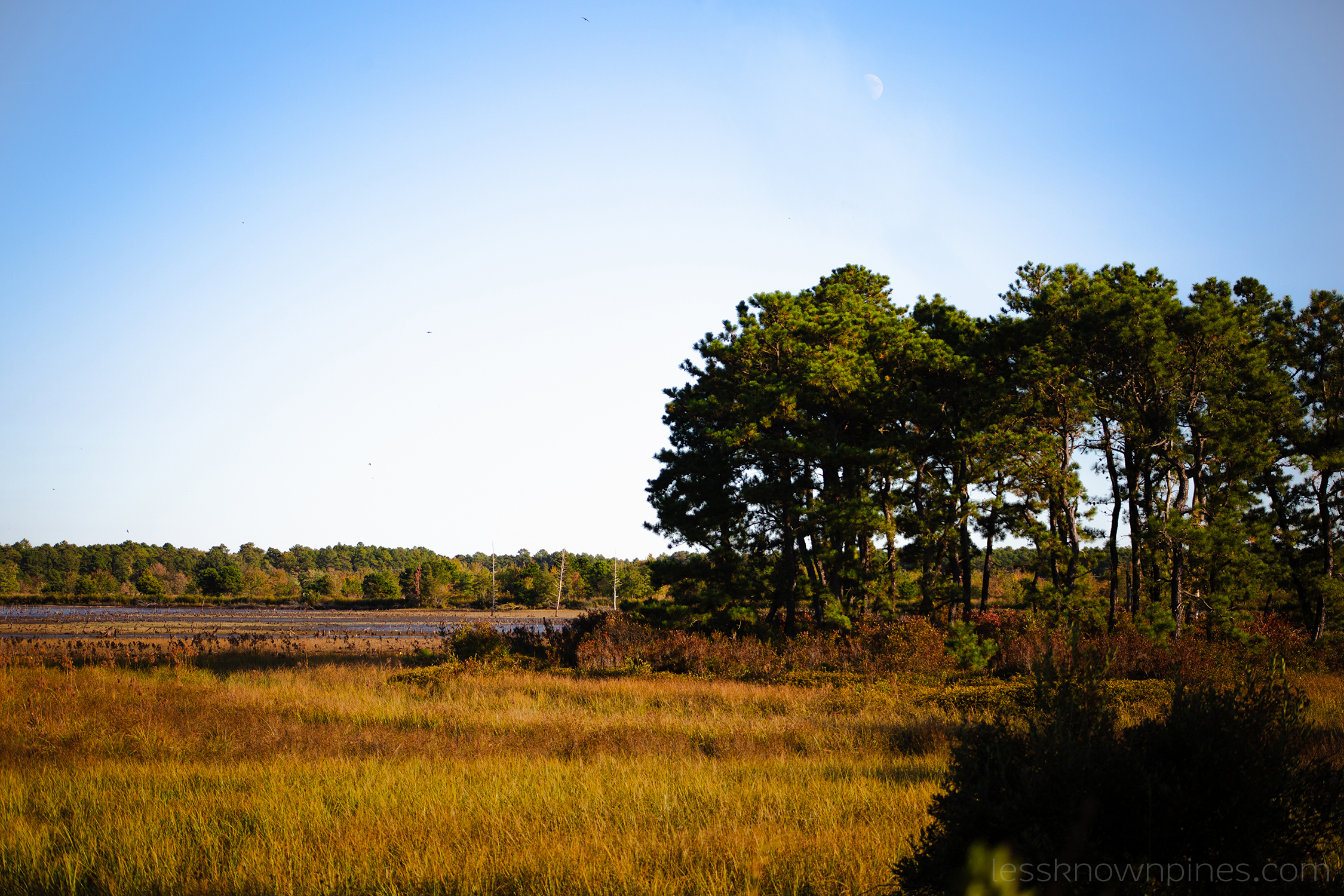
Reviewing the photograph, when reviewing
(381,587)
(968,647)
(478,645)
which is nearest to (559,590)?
(381,587)

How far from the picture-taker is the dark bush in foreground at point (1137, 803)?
4.11 metres

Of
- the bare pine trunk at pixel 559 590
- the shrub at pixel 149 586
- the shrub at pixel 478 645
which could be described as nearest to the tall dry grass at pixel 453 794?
the shrub at pixel 478 645

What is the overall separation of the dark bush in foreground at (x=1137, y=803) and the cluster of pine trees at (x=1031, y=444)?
20326mm

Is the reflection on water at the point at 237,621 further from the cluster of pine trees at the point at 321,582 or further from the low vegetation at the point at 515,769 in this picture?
the low vegetation at the point at 515,769

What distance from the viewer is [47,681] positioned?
16.2m

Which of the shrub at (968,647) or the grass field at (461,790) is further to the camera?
the shrub at (968,647)

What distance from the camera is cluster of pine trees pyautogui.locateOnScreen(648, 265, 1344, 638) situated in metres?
24.9

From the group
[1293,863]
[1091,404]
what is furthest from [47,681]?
[1091,404]

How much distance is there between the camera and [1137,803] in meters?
4.31

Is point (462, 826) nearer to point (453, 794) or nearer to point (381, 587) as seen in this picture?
point (453, 794)

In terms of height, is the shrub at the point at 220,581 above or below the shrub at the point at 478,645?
below

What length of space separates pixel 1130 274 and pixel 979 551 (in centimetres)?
1196

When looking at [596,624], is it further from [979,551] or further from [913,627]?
[979,551]

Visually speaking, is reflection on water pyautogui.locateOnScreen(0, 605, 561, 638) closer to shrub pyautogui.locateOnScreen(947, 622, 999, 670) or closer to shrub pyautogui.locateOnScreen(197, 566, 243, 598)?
shrub pyautogui.locateOnScreen(947, 622, 999, 670)
